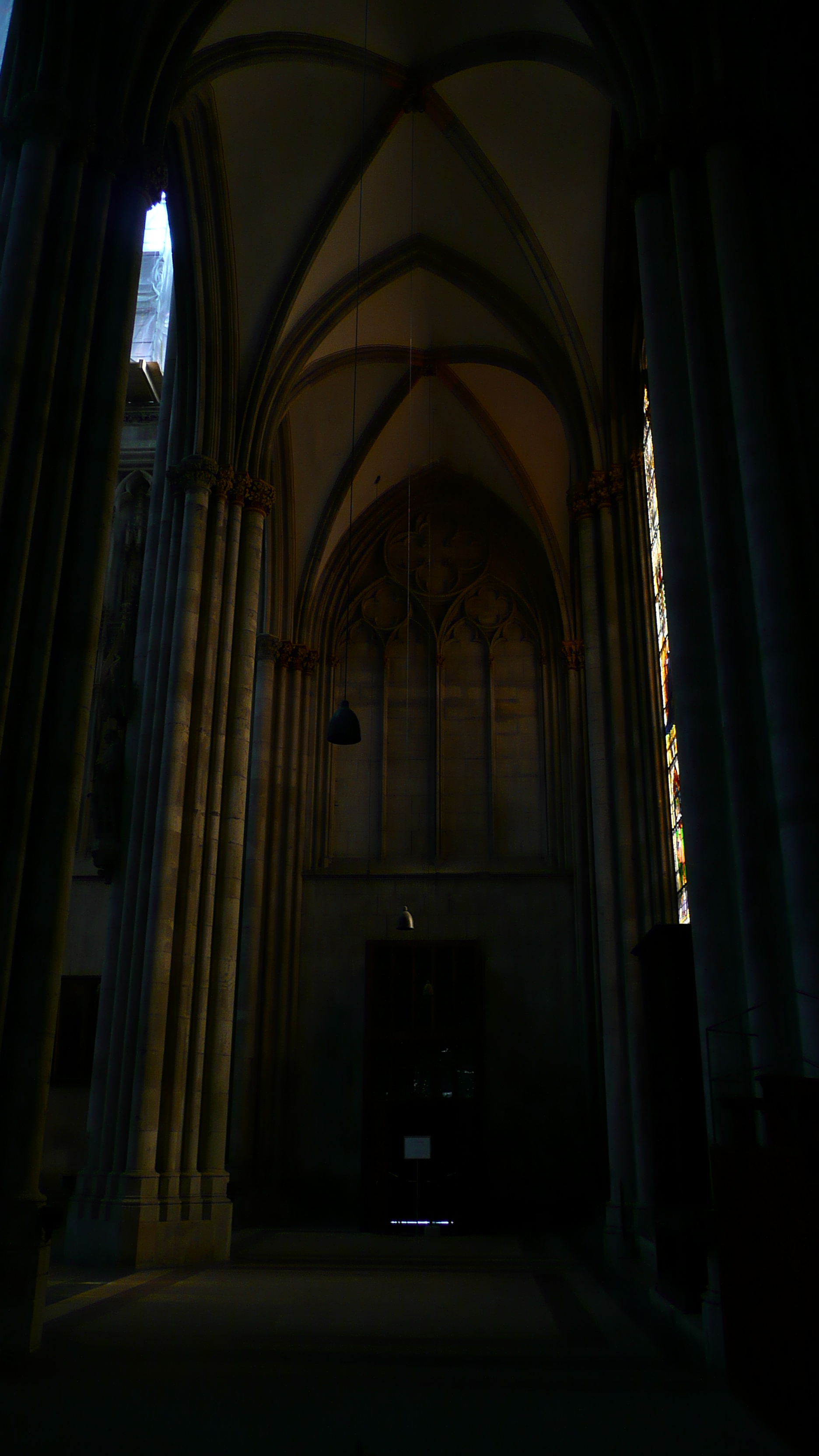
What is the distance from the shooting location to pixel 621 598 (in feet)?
43.5

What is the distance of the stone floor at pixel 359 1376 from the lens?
4324 millimetres

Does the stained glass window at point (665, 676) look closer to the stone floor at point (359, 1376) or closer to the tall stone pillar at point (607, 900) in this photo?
the tall stone pillar at point (607, 900)

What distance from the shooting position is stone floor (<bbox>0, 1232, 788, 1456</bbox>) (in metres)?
4.32

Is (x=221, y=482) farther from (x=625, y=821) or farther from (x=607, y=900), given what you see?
(x=607, y=900)

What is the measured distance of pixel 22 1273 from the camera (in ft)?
19.9

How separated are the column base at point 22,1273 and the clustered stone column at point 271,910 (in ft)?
35.2

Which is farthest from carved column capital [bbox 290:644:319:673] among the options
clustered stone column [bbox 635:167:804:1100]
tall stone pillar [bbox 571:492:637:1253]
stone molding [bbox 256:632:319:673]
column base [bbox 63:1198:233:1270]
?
clustered stone column [bbox 635:167:804:1100]

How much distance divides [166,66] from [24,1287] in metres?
9.45

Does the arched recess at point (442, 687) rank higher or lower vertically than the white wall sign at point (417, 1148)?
higher

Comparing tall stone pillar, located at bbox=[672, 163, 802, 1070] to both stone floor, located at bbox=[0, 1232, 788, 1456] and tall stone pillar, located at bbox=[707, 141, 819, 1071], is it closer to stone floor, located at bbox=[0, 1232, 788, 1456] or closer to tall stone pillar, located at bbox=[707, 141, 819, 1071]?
tall stone pillar, located at bbox=[707, 141, 819, 1071]

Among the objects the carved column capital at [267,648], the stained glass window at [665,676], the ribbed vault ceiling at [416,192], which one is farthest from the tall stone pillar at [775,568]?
the carved column capital at [267,648]

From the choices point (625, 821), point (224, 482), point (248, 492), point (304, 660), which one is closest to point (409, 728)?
point (304, 660)

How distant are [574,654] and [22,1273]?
49.2ft

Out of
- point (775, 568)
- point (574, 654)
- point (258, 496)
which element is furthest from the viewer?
point (574, 654)
